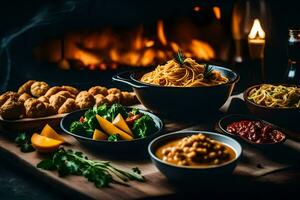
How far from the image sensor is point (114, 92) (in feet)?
11.0

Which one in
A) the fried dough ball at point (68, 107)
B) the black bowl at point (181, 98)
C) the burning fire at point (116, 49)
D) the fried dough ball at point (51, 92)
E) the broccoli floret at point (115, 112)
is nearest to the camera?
the broccoli floret at point (115, 112)

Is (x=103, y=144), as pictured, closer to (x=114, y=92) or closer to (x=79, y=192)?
(x=79, y=192)

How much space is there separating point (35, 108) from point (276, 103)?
1.32 meters

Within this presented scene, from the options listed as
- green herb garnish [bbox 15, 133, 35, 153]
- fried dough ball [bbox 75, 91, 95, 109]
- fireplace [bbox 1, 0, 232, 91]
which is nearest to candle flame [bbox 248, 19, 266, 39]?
fireplace [bbox 1, 0, 232, 91]

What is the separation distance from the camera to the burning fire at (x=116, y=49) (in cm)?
430

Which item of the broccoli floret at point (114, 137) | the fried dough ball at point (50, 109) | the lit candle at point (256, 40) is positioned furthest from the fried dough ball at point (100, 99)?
the lit candle at point (256, 40)

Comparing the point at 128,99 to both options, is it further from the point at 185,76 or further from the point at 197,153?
the point at 197,153

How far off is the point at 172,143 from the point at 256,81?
7.21 feet

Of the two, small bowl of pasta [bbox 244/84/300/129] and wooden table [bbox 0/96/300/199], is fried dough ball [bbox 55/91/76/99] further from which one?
small bowl of pasta [bbox 244/84/300/129]

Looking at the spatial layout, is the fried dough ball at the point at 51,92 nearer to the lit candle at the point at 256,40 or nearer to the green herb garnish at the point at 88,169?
the green herb garnish at the point at 88,169

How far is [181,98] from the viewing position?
283 cm

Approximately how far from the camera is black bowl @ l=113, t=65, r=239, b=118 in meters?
2.81

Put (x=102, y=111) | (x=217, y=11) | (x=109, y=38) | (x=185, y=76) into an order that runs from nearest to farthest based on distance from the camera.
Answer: (x=102, y=111) → (x=185, y=76) → (x=109, y=38) → (x=217, y=11)

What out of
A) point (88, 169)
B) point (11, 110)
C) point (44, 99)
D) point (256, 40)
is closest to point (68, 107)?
point (44, 99)
